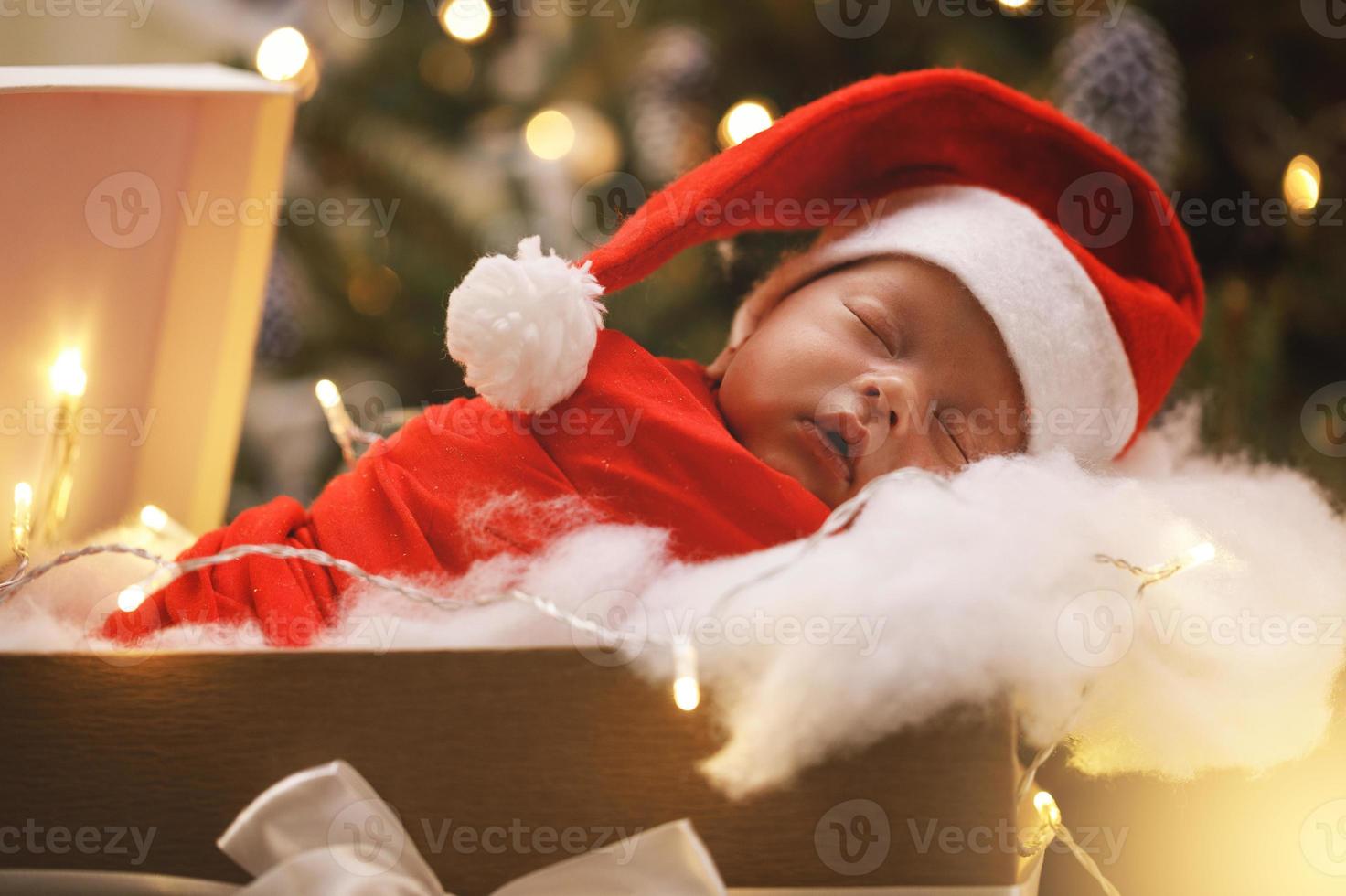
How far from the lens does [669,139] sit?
52.1 inches

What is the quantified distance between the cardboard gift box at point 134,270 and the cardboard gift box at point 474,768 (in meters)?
0.32

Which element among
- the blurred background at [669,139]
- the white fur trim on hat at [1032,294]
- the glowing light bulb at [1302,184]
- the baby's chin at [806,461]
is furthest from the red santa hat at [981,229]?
the glowing light bulb at [1302,184]

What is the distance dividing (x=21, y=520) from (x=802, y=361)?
547mm

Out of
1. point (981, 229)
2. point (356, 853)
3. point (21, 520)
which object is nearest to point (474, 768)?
point (356, 853)

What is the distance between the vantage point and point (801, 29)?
1.33 metres

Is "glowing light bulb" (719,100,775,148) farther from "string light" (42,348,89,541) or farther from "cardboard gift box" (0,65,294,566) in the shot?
"string light" (42,348,89,541)

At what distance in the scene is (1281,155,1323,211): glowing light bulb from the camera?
45.8 inches

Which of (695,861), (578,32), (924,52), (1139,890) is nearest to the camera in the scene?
(695,861)

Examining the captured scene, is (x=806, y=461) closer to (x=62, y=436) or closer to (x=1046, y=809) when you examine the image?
(x=1046, y=809)

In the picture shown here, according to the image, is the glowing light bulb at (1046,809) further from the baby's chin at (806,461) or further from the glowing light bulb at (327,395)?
the glowing light bulb at (327,395)

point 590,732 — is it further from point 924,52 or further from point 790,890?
point 924,52

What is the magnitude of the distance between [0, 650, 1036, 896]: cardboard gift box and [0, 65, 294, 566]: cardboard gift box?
Result: 32cm

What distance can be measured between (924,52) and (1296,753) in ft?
3.15

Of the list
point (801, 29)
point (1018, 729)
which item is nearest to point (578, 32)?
point (801, 29)
